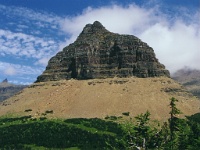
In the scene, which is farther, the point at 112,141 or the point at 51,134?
the point at 51,134

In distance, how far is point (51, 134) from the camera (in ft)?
616

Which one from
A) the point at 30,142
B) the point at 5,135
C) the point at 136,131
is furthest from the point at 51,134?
the point at 136,131

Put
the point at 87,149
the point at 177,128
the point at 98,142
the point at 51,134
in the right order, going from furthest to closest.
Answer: the point at 51,134 < the point at 98,142 < the point at 87,149 < the point at 177,128

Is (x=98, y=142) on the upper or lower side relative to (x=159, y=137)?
lower

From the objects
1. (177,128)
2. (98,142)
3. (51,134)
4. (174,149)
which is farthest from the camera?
(51,134)

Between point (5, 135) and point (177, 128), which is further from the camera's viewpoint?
point (5, 135)

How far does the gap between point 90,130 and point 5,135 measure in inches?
1731

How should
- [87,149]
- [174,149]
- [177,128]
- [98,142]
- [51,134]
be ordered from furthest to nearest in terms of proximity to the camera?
1. [51,134]
2. [98,142]
3. [87,149]
4. [177,128]
5. [174,149]

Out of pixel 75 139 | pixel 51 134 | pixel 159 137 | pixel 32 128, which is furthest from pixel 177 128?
pixel 32 128

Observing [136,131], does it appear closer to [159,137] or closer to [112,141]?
[159,137]

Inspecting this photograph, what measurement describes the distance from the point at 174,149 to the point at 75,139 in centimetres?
13778

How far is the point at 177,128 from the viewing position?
211 ft

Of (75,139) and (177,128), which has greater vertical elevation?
(177,128)

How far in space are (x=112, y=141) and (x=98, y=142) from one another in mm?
6627
